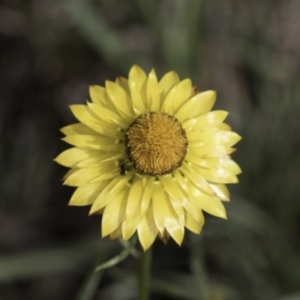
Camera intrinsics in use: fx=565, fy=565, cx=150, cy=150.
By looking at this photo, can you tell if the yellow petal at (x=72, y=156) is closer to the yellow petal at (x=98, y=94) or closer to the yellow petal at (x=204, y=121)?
the yellow petal at (x=98, y=94)

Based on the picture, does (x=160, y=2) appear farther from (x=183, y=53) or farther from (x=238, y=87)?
(x=238, y=87)

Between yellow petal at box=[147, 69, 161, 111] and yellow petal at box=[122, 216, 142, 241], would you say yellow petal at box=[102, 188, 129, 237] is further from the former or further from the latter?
yellow petal at box=[147, 69, 161, 111]

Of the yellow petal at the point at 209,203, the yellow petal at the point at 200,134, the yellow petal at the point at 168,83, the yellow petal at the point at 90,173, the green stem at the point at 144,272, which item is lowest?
the green stem at the point at 144,272

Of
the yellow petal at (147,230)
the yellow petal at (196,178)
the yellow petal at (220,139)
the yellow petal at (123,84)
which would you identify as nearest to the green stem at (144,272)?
the yellow petal at (147,230)

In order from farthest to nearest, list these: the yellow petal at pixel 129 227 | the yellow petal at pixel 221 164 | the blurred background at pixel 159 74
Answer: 1. the blurred background at pixel 159 74
2. the yellow petal at pixel 221 164
3. the yellow petal at pixel 129 227

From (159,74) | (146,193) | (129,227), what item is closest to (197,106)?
(146,193)

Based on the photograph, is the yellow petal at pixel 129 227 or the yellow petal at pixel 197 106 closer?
the yellow petal at pixel 129 227
